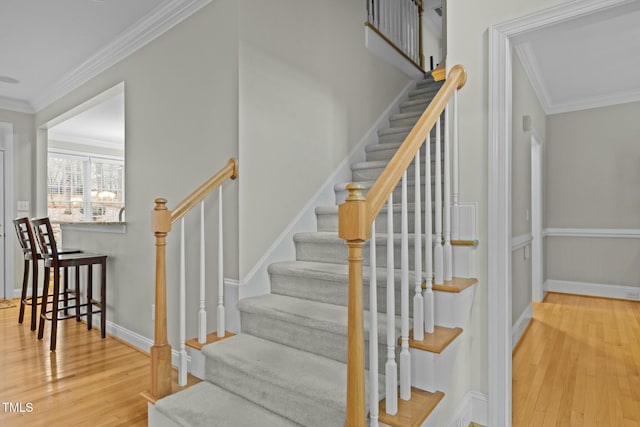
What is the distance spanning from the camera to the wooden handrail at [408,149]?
53.1 inches

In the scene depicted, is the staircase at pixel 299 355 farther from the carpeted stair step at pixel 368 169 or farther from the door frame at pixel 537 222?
the door frame at pixel 537 222

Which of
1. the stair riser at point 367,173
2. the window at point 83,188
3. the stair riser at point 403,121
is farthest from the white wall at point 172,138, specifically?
the window at point 83,188

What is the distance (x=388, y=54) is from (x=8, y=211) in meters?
5.00

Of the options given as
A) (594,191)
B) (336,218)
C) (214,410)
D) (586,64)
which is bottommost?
(214,410)

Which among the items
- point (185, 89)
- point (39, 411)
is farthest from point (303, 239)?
point (39, 411)

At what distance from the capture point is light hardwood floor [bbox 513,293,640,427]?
207cm

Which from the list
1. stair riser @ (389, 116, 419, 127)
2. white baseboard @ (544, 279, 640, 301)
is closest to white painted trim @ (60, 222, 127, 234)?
stair riser @ (389, 116, 419, 127)

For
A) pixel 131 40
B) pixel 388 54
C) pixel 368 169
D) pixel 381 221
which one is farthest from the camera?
pixel 388 54

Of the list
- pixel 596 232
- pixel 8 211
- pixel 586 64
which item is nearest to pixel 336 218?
pixel 586 64

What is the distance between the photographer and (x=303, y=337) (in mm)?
1955

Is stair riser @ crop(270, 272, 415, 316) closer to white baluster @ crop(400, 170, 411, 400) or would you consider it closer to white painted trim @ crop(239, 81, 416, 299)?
white painted trim @ crop(239, 81, 416, 299)

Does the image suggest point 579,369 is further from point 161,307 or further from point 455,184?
point 161,307

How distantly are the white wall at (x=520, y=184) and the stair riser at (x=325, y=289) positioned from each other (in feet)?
4.82

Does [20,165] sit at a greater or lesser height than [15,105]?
lesser
